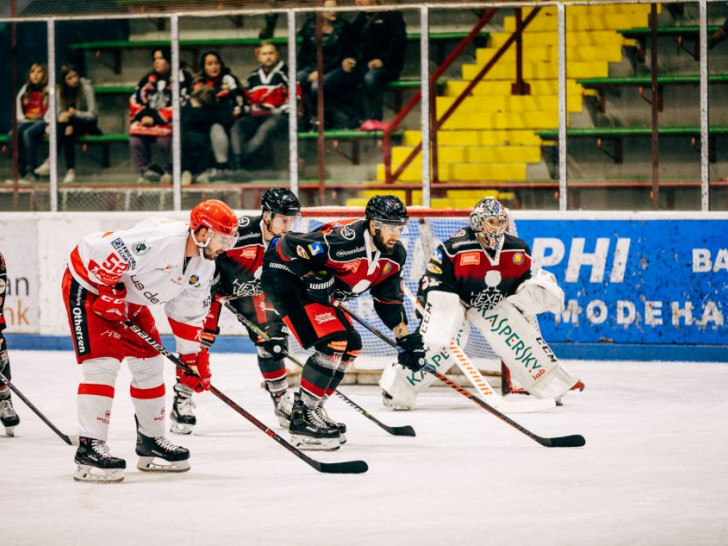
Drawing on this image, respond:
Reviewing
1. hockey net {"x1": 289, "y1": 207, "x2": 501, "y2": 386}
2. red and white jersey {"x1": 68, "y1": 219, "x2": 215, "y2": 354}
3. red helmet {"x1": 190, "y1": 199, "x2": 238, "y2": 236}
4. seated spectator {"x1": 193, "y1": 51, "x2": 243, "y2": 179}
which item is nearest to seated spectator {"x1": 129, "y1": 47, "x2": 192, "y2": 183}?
seated spectator {"x1": 193, "y1": 51, "x2": 243, "y2": 179}

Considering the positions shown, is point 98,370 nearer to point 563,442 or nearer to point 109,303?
point 109,303

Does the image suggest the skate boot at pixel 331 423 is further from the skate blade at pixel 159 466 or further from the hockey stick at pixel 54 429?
the hockey stick at pixel 54 429

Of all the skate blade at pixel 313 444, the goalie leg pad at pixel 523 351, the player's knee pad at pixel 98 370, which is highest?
the player's knee pad at pixel 98 370

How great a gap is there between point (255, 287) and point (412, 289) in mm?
1773

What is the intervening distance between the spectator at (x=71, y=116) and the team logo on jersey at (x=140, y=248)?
471cm

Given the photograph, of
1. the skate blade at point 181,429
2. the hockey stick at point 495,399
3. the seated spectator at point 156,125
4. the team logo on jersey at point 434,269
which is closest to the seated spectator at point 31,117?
the seated spectator at point 156,125

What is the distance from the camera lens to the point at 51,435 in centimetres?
587

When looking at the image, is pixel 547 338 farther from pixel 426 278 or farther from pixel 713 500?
pixel 713 500

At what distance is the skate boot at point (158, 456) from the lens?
4.89 metres

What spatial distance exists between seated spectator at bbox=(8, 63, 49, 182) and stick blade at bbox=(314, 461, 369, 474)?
5006mm

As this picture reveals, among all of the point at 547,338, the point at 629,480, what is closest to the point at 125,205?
the point at 547,338

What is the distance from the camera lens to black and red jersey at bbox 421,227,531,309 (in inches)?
254

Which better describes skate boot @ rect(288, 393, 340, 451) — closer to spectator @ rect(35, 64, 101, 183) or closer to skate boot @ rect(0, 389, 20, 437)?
skate boot @ rect(0, 389, 20, 437)

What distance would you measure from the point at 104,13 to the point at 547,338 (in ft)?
13.4
